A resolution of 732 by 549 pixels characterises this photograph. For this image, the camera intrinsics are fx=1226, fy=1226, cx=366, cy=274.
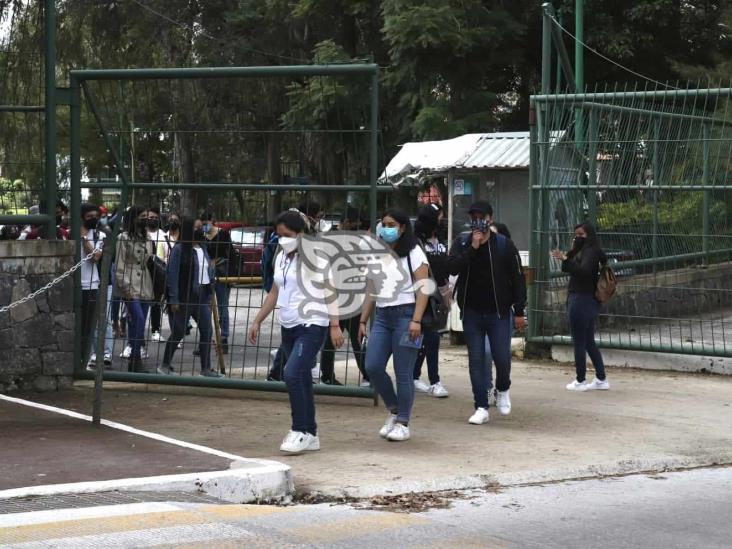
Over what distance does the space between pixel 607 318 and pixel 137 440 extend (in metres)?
6.21

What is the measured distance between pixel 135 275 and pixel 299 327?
3388 millimetres

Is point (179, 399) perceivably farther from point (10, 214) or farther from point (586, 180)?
point (586, 180)

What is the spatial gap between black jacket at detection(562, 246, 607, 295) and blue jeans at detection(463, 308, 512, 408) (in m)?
1.77

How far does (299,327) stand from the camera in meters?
8.33

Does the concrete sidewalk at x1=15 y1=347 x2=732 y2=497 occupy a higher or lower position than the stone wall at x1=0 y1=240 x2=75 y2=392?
lower

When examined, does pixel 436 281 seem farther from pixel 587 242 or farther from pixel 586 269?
pixel 587 242

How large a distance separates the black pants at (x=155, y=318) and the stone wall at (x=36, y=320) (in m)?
0.87

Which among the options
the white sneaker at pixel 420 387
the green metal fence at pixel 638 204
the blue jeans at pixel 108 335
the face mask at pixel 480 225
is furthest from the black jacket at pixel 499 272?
the blue jeans at pixel 108 335

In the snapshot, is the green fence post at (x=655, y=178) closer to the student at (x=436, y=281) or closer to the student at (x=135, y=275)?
the student at (x=436, y=281)

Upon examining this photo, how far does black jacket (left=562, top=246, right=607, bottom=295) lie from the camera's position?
11234 millimetres

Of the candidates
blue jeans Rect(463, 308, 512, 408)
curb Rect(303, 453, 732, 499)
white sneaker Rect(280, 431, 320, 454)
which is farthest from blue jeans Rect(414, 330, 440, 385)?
curb Rect(303, 453, 732, 499)

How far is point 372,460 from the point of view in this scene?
26.5 ft

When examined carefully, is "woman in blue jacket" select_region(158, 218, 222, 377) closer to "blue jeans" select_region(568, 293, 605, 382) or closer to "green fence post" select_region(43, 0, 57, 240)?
"green fence post" select_region(43, 0, 57, 240)

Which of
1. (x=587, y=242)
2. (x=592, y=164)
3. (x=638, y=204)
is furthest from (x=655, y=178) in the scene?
(x=587, y=242)
